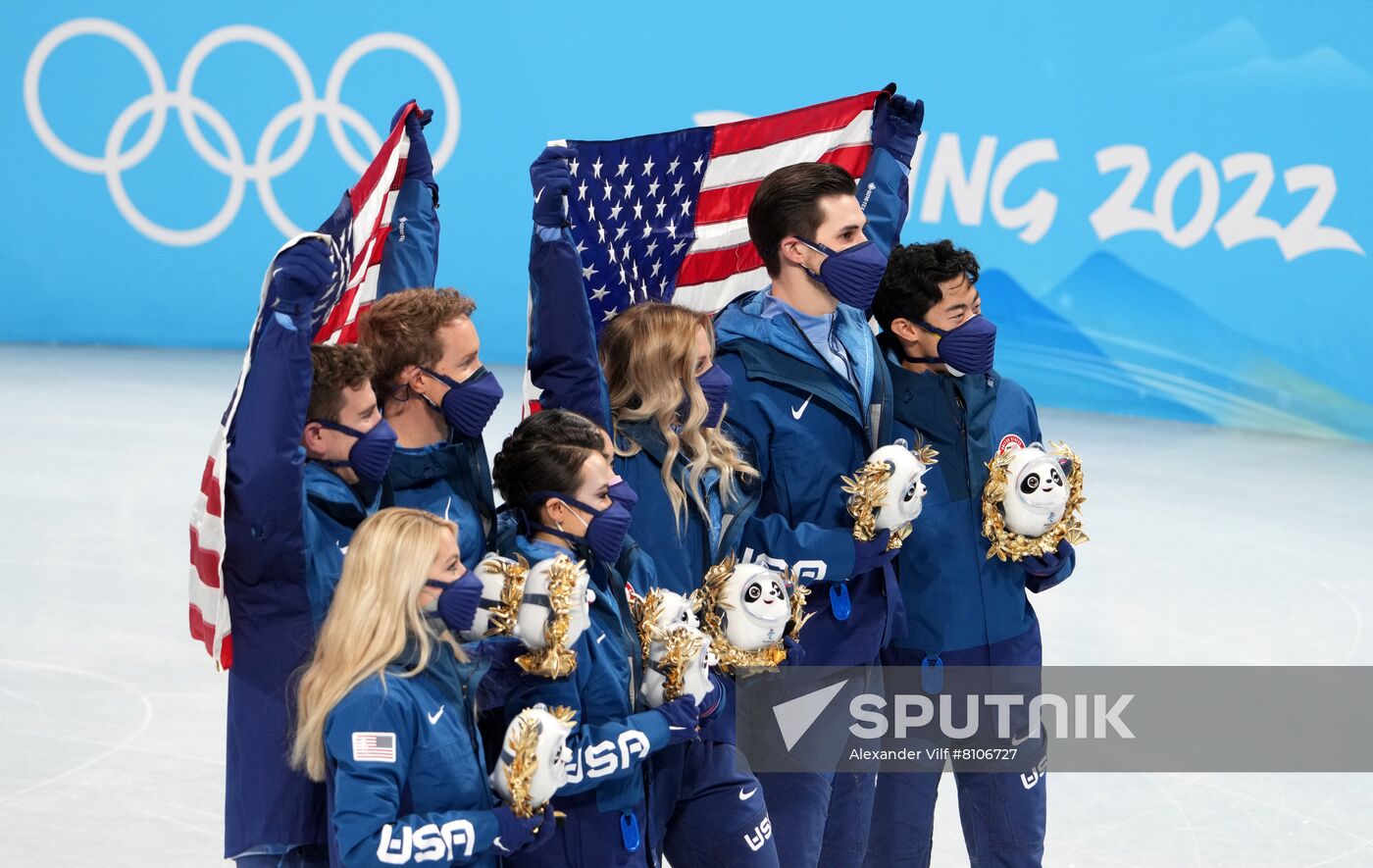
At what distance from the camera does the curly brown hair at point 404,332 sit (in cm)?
396

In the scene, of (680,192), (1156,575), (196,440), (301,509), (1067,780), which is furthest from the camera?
(196,440)

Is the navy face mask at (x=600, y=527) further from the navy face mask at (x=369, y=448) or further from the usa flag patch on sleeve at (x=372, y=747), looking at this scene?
the usa flag patch on sleeve at (x=372, y=747)

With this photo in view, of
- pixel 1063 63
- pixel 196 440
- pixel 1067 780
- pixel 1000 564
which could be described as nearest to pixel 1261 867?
pixel 1067 780

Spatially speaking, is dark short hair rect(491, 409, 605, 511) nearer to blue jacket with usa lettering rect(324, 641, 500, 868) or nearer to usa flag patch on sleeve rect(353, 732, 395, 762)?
blue jacket with usa lettering rect(324, 641, 500, 868)

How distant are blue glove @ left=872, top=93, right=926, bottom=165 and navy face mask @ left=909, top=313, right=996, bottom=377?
717 mm

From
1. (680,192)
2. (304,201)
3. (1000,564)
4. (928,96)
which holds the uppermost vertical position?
(928,96)

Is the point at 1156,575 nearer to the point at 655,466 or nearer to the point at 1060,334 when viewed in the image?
the point at 1060,334

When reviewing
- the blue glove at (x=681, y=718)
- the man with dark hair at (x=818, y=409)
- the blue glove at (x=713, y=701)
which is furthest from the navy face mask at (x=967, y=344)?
the blue glove at (x=681, y=718)

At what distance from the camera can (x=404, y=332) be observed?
397 centimetres

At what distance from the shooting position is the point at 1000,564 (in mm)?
4664

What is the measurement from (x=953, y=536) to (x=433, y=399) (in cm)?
151

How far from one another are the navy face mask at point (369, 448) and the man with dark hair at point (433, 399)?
0.19m

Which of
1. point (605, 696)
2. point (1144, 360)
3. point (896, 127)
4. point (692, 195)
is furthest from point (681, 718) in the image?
point (1144, 360)

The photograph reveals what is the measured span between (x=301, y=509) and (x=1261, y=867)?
140 inches
